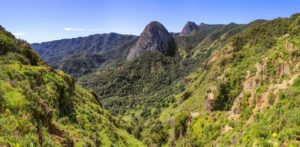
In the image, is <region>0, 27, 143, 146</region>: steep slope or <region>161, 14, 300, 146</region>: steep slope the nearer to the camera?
<region>0, 27, 143, 146</region>: steep slope

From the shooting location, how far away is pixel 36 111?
28.0 meters

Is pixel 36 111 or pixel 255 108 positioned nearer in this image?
pixel 36 111

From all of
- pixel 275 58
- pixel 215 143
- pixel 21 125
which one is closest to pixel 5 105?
pixel 21 125

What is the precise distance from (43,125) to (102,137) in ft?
67.4

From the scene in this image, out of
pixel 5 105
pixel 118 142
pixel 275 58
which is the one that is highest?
pixel 275 58

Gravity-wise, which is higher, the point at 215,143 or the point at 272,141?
the point at 272,141

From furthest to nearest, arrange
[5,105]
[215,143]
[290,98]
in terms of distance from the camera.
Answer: [215,143] → [290,98] → [5,105]

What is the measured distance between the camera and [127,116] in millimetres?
182250

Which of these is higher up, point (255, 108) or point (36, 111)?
point (36, 111)

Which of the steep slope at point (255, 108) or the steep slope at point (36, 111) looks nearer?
the steep slope at point (36, 111)

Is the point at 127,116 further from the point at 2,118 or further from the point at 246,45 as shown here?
the point at 2,118

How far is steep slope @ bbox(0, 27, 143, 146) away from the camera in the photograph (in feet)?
79.9

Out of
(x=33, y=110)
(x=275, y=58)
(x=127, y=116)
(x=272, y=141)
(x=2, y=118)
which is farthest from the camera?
(x=127, y=116)

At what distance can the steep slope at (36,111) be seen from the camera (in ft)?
79.9
